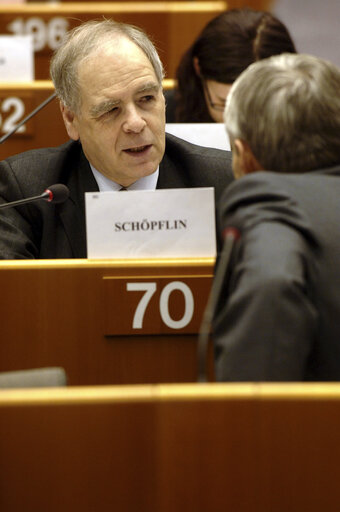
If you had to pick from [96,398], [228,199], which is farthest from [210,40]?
[96,398]

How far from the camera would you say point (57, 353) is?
1.72 meters

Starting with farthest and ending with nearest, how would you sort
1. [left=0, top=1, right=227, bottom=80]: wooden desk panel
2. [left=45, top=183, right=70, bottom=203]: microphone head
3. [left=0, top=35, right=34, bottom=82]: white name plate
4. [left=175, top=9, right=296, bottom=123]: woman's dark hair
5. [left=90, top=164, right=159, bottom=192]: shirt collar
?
1. [left=0, top=1, right=227, bottom=80]: wooden desk panel
2. [left=0, top=35, right=34, bottom=82]: white name plate
3. [left=175, top=9, right=296, bottom=123]: woman's dark hair
4. [left=90, top=164, right=159, bottom=192]: shirt collar
5. [left=45, top=183, right=70, bottom=203]: microphone head

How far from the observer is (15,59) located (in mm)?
3715

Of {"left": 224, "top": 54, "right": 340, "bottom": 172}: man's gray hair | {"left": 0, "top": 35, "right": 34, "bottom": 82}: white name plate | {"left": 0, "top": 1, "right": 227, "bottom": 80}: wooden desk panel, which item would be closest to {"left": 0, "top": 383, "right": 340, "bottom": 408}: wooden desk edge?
{"left": 224, "top": 54, "right": 340, "bottom": 172}: man's gray hair

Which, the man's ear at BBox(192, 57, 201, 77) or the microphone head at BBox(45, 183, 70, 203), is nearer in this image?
the microphone head at BBox(45, 183, 70, 203)

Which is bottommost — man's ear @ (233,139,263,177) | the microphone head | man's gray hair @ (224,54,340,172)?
the microphone head

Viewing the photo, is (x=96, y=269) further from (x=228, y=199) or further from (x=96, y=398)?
(x=96, y=398)

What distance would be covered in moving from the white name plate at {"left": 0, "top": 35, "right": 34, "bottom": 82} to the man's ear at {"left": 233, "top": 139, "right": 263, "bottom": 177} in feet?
7.92

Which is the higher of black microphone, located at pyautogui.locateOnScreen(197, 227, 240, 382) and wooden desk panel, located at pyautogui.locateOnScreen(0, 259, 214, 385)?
black microphone, located at pyautogui.locateOnScreen(197, 227, 240, 382)

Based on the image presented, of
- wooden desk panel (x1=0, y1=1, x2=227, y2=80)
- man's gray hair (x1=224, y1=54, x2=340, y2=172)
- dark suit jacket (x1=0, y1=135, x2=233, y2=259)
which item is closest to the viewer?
man's gray hair (x1=224, y1=54, x2=340, y2=172)

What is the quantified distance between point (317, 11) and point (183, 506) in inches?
251

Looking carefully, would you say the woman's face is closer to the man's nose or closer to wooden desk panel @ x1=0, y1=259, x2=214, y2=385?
the man's nose

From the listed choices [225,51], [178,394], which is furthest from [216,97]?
[178,394]

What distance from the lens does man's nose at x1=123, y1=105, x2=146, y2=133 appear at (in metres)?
2.17
